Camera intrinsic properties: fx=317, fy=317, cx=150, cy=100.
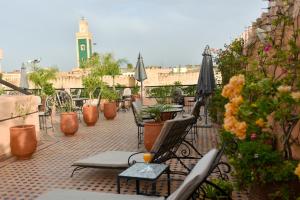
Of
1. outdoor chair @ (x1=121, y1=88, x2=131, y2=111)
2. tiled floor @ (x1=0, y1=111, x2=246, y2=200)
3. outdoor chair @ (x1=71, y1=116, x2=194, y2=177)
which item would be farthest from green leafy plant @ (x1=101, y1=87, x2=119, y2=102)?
outdoor chair @ (x1=71, y1=116, x2=194, y2=177)

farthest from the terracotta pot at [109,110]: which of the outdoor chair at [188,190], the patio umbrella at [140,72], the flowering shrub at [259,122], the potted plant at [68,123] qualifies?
the flowering shrub at [259,122]

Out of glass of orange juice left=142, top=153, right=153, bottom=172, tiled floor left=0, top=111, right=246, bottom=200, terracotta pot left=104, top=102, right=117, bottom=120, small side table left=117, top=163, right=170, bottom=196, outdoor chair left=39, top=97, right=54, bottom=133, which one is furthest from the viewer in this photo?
terracotta pot left=104, top=102, right=117, bottom=120

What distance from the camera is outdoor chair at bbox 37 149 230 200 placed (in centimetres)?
186

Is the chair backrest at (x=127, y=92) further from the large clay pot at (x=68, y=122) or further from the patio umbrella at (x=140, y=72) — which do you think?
the large clay pot at (x=68, y=122)

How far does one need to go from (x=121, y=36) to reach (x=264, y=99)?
25.3m

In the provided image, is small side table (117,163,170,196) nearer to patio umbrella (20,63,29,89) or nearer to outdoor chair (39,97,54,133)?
outdoor chair (39,97,54,133)

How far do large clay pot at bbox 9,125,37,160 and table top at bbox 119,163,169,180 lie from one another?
2.91 m

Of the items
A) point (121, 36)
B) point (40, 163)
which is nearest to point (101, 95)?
point (40, 163)

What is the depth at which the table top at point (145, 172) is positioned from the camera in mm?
3014

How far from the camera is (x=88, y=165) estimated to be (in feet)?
14.4

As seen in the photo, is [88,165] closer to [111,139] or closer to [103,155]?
[103,155]

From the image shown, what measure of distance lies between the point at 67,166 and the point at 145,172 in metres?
2.34

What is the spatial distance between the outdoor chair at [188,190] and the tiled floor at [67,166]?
38.7 inches

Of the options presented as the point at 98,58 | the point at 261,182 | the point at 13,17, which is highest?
the point at 13,17
